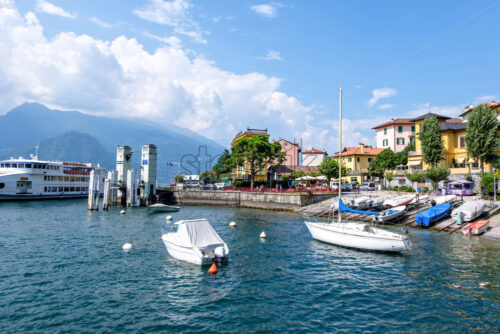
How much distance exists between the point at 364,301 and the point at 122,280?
13.0 m

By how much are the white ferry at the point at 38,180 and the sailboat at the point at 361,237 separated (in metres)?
66.3

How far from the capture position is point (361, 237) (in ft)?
74.9

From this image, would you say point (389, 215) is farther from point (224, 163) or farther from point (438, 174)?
point (224, 163)

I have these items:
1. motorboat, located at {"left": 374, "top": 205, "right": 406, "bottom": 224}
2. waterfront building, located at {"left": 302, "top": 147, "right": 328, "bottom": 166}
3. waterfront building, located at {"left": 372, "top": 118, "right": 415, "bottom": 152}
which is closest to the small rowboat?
motorboat, located at {"left": 374, "top": 205, "right": 406, "bottom": 224}

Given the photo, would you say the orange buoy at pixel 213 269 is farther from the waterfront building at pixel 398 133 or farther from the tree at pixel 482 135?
the waterfront building at pixel 398 133

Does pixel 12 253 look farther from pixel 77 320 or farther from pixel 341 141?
pixel 341 141

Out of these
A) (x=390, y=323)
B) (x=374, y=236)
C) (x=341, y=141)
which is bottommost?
(x=390, y=323)

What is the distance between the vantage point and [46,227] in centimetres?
3241

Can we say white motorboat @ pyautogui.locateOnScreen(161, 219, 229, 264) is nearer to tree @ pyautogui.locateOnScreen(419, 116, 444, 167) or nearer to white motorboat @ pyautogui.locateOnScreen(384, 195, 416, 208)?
white motorboat @ pyautogui.locateOnScreen(384, 195, 416, 208)

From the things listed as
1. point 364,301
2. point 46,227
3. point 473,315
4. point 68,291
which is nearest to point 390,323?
point 364,301

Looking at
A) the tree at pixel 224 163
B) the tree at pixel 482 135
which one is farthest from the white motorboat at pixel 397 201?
the tree at pixel 224 163

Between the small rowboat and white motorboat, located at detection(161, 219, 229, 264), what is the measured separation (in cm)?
2418

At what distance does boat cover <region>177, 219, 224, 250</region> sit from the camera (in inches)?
771

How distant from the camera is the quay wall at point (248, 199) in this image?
160 ft
